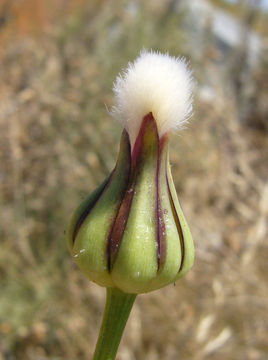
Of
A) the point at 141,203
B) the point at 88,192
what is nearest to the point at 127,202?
the point at 141,203

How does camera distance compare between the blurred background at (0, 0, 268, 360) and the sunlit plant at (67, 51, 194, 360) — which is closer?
the sunlit plant at (67, 51, 194, 360)

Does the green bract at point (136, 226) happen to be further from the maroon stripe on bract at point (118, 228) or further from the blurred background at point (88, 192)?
the blurred background at point (88, 192)

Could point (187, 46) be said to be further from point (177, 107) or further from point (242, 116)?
point (177, 107)

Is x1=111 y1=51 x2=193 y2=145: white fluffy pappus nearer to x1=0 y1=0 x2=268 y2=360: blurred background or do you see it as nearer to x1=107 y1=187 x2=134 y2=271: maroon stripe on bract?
x1=107 y1=187 x2=134 y2=271: maroon stripe on bract

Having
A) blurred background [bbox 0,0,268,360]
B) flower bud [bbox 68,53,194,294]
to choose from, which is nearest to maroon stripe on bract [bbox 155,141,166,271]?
flower bud [bbox 68,53,194,294]

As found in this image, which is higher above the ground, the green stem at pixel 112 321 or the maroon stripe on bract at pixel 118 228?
the maroon stripe on bract at pixel 118 228

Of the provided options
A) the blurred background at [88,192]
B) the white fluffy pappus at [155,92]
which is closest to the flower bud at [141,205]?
the white fluffy pappus at [155,92]

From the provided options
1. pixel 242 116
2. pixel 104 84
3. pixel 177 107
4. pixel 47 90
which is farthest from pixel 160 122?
pixel 242 116
